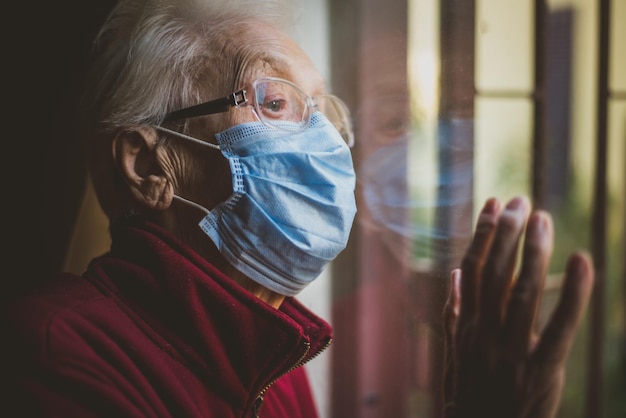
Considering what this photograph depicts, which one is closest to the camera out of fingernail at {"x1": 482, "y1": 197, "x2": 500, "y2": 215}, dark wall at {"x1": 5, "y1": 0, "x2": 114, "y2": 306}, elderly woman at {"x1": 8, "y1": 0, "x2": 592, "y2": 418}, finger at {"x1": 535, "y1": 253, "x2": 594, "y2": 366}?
finger at {"x1": 535, "y1": 253, "x2": 594, "y2": 366}

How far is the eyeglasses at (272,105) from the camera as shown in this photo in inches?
40.9

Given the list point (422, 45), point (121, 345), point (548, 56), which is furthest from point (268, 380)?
point (548, 56)

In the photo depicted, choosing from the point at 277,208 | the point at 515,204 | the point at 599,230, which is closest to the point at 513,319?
the point at 515,204

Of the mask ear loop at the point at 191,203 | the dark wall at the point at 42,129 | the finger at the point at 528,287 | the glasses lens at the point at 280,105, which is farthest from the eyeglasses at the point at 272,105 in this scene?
the finger at the point at 528,287

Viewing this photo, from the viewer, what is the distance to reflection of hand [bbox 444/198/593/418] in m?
0.72

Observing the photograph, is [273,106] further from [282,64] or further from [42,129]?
[42,129]

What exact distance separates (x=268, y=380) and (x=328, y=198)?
38 cm

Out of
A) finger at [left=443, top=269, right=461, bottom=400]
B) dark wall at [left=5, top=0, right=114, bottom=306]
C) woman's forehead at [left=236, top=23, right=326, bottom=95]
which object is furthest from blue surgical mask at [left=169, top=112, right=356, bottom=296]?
dark wall at [left=5, top=0, right=114, bottom=306]

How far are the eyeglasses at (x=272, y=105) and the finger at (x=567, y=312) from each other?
1.88 ft

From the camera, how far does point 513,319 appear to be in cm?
74

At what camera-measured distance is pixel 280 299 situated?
1.10 metres

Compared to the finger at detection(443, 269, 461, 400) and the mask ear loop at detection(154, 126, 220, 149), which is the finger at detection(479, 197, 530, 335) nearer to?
the finger at detection(443, 269, 461, 400)

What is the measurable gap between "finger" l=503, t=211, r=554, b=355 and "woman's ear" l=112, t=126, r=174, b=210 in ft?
2.19

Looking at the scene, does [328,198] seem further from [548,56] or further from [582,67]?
[582,67]
